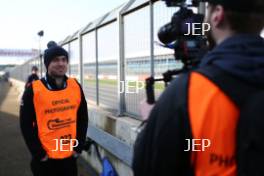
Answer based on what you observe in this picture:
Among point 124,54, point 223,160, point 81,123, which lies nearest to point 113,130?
point 124,54

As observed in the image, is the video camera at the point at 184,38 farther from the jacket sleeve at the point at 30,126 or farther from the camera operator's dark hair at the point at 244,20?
the jacket sleeve at the point at 30,126

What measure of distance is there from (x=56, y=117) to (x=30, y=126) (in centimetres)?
29

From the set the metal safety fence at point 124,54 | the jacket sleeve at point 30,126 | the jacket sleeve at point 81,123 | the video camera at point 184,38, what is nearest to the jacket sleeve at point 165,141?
the video camera at point 184,38

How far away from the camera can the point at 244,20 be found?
1.52 m

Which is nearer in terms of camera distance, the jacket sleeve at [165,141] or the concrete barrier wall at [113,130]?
the jacket sleeve at [165,141]

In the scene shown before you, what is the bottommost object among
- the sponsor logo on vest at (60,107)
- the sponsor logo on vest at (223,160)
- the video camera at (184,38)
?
the sponsor logo on vest at (60,107)

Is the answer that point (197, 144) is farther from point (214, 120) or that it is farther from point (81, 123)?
point (81, 123)

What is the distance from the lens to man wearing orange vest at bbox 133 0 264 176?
146cm

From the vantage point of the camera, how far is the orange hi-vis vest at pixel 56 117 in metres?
4.34

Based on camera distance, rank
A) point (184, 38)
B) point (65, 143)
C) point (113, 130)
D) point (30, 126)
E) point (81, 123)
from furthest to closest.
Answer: point (113, 130), point (81, 123), point (65, 143), point (30, 126), point (184, 38)

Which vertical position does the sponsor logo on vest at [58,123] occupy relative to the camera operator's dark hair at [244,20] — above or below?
below

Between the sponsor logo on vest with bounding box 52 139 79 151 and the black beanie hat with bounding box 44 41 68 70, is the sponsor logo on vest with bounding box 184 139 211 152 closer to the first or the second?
the sponsor logo on vest with bounding box 52 139 79 151

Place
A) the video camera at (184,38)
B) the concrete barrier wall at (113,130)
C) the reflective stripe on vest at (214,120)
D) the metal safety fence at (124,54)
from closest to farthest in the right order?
the reflective stripe on vest at (214,120)
the video camera at (184,38)
the metal safety fence at (124,54)
the concrete barrier wall at (113,130)

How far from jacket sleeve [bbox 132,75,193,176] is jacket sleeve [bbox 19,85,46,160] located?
2.89 metres
